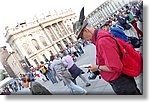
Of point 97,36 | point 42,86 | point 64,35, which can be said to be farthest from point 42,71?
point 97,36

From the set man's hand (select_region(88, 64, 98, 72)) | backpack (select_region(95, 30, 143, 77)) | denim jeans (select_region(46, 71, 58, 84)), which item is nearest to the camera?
backpack (select_region(95, 30, 143, 77))

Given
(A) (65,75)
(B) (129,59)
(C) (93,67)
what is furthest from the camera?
(A) (65,75)

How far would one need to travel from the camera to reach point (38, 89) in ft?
10.4

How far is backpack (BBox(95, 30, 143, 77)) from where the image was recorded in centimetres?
289

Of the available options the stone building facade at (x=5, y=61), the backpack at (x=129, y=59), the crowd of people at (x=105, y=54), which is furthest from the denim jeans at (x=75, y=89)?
the stone building facade at (x=5, y=61)

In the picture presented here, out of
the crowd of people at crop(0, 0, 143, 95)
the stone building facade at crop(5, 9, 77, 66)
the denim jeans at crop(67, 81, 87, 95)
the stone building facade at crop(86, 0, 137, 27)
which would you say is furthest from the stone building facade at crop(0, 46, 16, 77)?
the stone building facade at crop(86, 0, 137, 27)

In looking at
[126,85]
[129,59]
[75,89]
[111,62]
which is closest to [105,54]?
[111,62]

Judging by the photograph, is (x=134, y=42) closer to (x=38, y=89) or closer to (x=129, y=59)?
(x=129, y=59)

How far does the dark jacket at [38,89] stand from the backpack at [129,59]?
74 cm

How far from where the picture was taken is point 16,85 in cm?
323

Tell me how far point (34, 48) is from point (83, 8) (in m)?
0.57

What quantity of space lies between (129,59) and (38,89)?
874 mm

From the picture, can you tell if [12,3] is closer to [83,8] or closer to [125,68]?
[83,8]

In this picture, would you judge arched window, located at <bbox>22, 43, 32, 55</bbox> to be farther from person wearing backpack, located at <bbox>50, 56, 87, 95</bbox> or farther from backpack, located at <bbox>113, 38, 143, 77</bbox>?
backpack, located at <bbox>113, 38, 143, 77</bbox>
